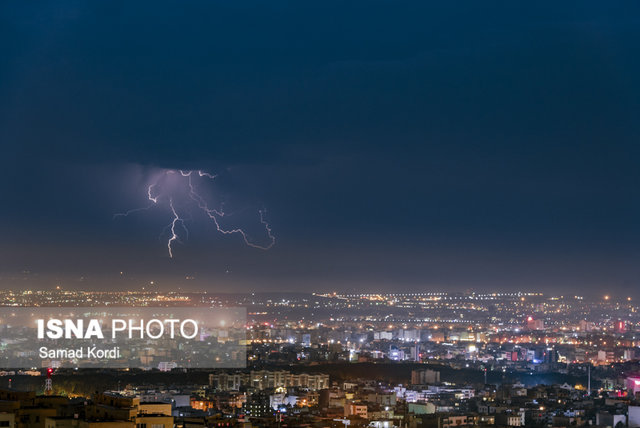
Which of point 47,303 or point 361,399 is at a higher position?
point 47,303

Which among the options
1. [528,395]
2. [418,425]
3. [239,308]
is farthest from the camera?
[239,308]

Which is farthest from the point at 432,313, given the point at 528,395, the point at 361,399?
the point at 361,399

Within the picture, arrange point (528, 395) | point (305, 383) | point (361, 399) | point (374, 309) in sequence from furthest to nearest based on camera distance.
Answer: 1. point (374, 309)
2. point (305, 383)
3. point (528, 395)
4. point (361, 399)

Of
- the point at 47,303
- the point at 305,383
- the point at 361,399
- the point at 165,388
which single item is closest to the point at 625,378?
the point at 305,383

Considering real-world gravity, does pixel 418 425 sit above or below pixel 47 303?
below

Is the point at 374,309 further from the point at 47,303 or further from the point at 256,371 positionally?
the point at 47,303

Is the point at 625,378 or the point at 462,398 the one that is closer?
the point at 462,398

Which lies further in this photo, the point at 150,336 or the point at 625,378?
the point at 625,378

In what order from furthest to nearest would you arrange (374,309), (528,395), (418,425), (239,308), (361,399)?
1. (374,309)
2. (239,308)
3. (528,395)
4. (361,399)
5. (418,425)

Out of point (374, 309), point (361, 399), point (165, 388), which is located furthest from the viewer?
point (374, 309)

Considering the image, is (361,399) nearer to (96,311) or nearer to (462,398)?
(462,398)
